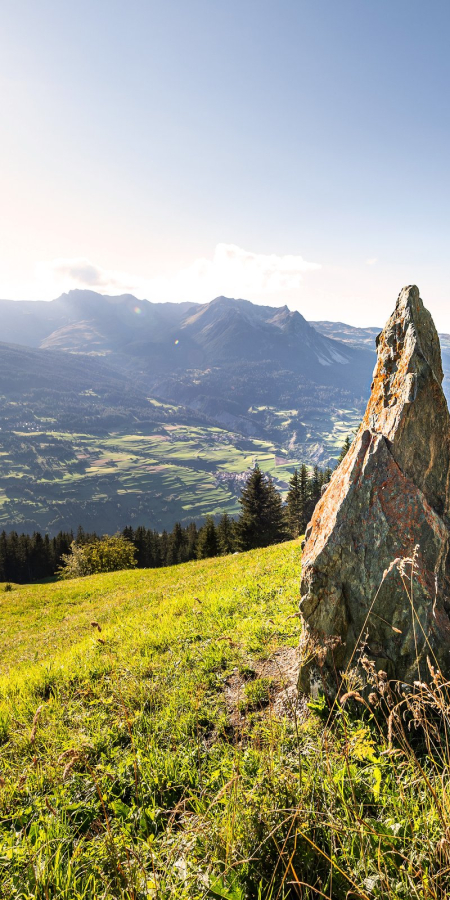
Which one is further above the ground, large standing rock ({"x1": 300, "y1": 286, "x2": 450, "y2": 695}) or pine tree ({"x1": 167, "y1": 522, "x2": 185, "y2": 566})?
large standing rock ({"x1": 300, "y1": 286, "x2": 450, "y2": 695})

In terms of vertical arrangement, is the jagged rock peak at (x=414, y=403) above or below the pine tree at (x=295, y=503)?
above

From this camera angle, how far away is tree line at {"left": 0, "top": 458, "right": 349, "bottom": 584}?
5394cm

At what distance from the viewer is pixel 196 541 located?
80750 mm

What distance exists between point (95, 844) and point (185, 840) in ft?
3.24

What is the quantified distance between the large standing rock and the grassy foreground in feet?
2.95

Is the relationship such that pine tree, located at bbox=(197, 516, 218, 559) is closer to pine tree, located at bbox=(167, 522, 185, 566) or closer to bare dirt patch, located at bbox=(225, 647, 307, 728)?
pine tree, located at bbox=(167, 522, 185, 566)

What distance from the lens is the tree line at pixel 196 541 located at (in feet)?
177

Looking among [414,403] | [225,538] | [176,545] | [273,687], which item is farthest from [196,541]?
[414,403]

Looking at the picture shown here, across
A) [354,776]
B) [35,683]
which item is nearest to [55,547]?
[35,683]

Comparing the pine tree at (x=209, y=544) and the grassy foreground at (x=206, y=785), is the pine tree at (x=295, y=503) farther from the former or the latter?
the grassy foreground at (x=206, y=785)

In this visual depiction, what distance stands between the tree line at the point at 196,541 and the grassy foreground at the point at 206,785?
25937mm

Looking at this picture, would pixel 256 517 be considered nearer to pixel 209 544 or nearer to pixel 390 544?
pixel 209 544

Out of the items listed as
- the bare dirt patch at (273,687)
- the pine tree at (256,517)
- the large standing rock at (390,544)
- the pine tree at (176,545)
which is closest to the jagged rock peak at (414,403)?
the large standing rock at (390,544)

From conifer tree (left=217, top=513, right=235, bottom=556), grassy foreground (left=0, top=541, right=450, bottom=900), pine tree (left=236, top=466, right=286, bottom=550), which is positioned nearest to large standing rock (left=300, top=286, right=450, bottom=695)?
grassy foreground (left=0, top=541, right=450, bottom=900)
